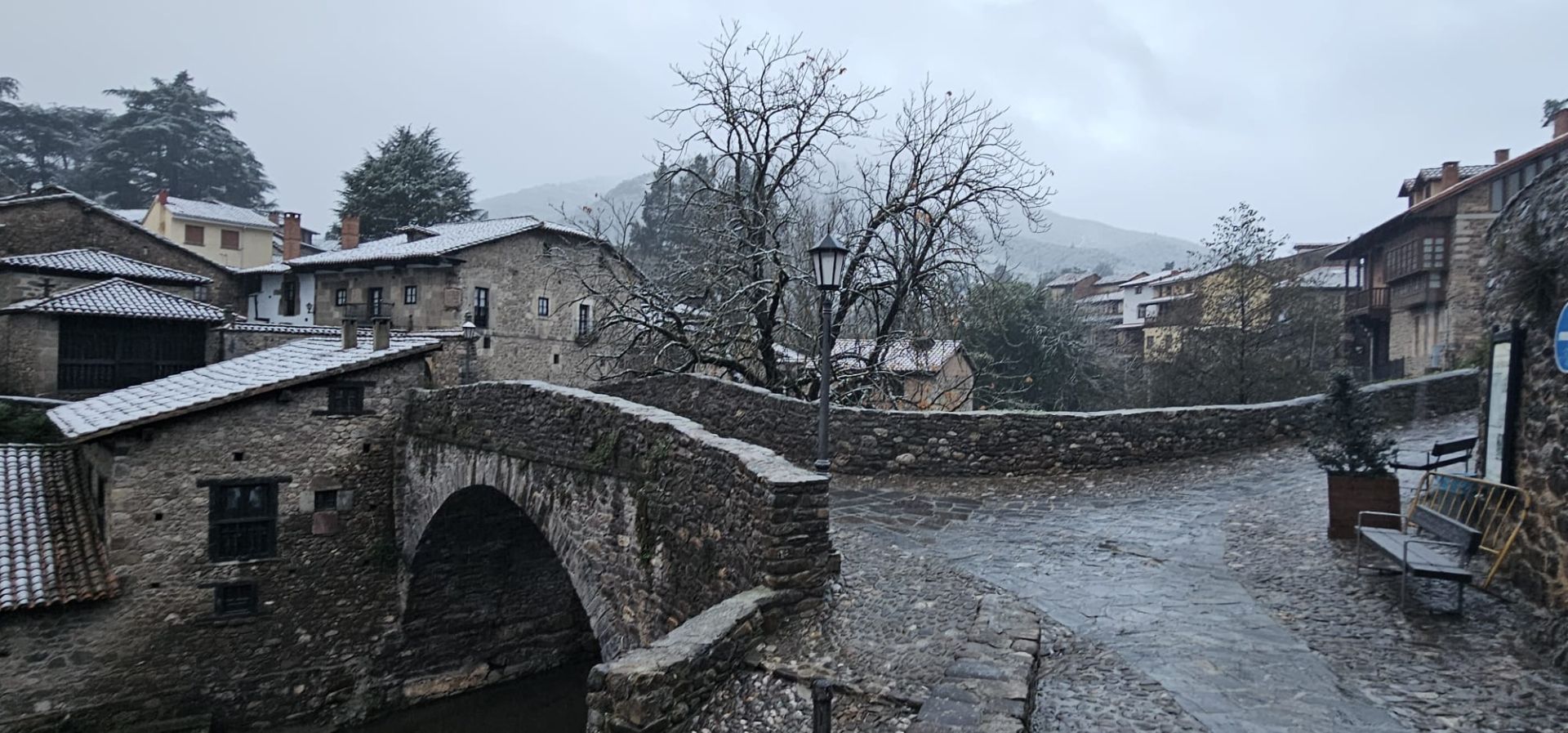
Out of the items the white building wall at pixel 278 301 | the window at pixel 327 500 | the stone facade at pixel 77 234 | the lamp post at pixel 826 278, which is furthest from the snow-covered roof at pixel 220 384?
the white building wall at pixel 278 301

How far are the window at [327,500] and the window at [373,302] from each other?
16878 mm

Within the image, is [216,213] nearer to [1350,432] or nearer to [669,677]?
[669,677]

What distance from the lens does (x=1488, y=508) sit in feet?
22.2

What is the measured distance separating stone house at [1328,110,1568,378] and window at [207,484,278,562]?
27573 millimetres

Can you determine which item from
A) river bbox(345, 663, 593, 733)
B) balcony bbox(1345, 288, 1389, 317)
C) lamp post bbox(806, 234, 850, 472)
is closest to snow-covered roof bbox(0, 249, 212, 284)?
river bbox(345, 663, 593, 733)

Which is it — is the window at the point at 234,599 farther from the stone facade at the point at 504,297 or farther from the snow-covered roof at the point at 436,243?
the snow-covered roof at the point at 436,243

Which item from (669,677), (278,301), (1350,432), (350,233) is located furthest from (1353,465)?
(350,233)

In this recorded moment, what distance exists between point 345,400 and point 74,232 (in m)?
20.0

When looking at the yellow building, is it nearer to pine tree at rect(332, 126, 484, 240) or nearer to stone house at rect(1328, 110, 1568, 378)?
pine tree at rect(332, 126, 484, 240)

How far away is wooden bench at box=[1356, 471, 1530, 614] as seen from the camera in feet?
19.4

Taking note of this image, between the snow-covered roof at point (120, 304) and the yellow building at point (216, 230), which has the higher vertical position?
the yellow building at point (216, 230)

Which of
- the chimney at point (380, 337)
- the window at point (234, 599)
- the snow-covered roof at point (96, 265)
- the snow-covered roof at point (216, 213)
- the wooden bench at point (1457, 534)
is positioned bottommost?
the window at point (234, 599)

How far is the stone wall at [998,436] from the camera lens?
39.4 feet

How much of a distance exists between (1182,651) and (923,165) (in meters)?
14.1
